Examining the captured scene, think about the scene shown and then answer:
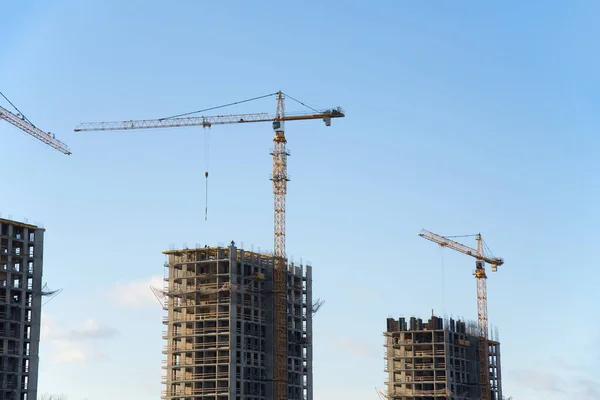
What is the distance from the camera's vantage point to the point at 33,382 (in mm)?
185750

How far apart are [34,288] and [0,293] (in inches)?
248

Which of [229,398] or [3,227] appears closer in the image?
[3,227]

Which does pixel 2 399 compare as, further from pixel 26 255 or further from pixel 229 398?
pixel 229 398

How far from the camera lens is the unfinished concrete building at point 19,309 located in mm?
183250

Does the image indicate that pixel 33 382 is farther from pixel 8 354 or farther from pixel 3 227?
pixel 3 227

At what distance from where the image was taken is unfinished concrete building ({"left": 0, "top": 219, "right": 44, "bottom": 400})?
183250 millimetres

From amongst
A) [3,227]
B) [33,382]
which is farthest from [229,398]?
[3,227]

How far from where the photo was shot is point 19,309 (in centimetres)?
18675

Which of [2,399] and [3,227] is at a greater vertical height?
[3,227]

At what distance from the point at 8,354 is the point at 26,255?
52.5 feet

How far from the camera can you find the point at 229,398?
19988 cm

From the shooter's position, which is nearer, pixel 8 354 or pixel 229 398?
pixel 8 354

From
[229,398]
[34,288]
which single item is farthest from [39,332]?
[229,398]

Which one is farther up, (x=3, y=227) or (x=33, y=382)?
(x=3, y=227)
